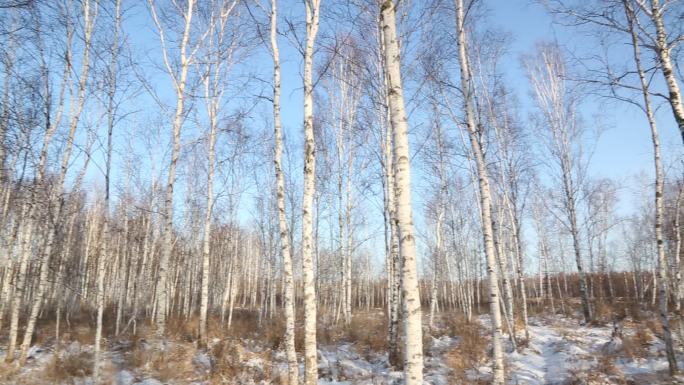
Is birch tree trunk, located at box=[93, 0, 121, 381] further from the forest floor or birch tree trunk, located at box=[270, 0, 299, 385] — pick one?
birch tree trunk, located at box=[270, 0, 299, 385]

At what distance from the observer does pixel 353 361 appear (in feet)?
32.5

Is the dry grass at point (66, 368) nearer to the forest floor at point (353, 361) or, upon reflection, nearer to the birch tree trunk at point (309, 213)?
the forest floor at point (353, 361)

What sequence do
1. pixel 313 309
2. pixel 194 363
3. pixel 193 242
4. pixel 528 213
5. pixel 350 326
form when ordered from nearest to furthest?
pixel 313 309
pixel 194 363
pixel 350 326
pixel 193 242
pixel 528 213

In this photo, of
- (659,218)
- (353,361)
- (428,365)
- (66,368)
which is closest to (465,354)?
(428,365)

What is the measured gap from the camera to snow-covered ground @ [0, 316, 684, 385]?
7.62 m

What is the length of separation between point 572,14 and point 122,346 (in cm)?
1354

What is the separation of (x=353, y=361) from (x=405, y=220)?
287 inches

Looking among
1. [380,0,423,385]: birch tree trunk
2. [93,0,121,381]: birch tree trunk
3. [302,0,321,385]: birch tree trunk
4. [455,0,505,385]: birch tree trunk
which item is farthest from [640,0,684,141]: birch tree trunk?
[93,0,121,381]: birch tree trunk

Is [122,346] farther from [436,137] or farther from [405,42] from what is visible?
[436,137]

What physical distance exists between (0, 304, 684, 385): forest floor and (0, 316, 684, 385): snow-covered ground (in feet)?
0.06

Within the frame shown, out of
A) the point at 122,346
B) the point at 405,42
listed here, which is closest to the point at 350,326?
the point at 122,346

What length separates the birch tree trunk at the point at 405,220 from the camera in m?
3.71

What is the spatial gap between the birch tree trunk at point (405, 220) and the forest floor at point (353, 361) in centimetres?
444

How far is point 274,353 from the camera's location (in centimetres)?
1016
